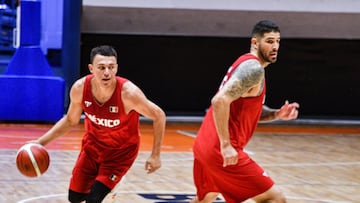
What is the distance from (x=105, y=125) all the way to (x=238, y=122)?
1077 millimetres

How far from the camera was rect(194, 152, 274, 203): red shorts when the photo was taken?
5.13 m

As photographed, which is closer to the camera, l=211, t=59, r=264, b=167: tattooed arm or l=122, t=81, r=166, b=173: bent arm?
l=211, t=59, r=264, b=167: tattooed arm

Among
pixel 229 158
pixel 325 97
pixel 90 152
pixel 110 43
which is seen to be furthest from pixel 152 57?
pixel 229 158

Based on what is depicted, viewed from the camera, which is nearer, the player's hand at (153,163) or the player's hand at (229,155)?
the player's hand at (229,155)

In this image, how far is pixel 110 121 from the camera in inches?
226

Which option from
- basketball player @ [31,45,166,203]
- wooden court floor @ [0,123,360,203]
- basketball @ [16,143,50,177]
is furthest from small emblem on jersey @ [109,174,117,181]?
basketball @ [16,143,50,177]

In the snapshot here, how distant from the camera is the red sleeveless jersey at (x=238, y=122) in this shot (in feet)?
17.0

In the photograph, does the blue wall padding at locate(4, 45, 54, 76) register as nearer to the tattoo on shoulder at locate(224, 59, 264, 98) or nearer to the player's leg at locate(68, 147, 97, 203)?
the player's leg at locate(68, 147, 97, 203)

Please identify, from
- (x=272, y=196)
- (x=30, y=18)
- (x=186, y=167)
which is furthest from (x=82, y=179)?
(x=30, y=18)

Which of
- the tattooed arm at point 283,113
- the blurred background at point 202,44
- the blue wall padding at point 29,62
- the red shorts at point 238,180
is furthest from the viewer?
the blurred background at point 202,44

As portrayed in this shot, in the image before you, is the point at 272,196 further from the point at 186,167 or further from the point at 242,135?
the point at 186,167

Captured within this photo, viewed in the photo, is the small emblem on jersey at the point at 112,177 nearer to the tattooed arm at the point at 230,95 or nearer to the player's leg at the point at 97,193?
the player's leg at the point at 97,193

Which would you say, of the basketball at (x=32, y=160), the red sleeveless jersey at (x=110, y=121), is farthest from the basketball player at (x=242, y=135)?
the basketball at (x=32, y=160)

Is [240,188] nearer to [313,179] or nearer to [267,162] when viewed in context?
[313,179]
